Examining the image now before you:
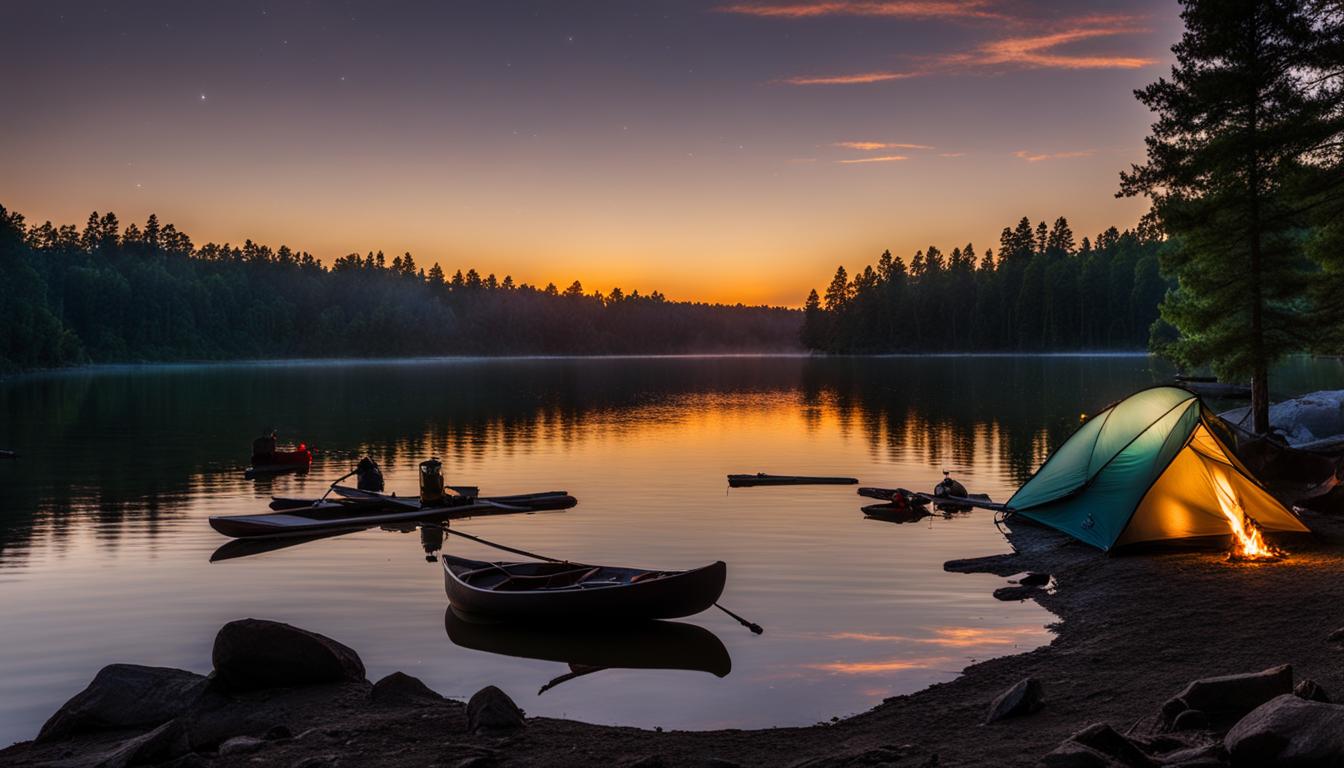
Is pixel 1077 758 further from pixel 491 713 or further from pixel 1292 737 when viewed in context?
pixel 491 713

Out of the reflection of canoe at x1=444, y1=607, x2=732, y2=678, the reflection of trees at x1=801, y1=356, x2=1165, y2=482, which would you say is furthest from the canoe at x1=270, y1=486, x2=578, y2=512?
the reflection of trees at x1=801, y1=356, x2=1165, y2=482

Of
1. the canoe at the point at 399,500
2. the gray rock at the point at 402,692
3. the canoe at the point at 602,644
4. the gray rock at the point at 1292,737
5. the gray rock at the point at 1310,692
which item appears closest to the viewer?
the gray rock at the point at 1292,737

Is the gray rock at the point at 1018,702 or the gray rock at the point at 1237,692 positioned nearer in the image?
the gray rock at the point at 1237,692

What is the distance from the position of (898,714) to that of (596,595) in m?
5.83

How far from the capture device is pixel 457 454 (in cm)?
4688

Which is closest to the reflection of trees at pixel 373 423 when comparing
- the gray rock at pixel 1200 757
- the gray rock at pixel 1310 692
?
the gray rock at pixel 1200 757

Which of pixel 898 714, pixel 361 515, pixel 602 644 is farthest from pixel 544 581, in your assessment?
pixel 361 515

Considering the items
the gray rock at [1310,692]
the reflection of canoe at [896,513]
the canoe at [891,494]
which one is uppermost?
the gray rock at [1310,692]

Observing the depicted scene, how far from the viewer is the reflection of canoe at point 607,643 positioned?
15.0 metres

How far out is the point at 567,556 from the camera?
23.9 metres

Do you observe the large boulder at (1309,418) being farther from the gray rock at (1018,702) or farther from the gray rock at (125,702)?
the gray rock at (125,702)

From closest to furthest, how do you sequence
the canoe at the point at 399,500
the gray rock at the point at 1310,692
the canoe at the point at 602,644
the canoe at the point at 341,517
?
the gray rock at the point at 1310,692 < the canoe at the point at 602,644 < the canoe at the point at 341,517 < the canoe at the point at 399,500

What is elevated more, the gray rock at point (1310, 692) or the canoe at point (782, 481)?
the gray rock at point (1310, 692)

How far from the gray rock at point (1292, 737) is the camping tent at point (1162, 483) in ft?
40.1
